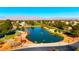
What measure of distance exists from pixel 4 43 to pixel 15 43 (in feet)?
0.28

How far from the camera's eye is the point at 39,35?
1953mm

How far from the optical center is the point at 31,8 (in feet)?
6.32

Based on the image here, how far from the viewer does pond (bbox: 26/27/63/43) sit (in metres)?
1.95

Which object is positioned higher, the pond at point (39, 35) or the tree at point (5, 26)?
the tree at point (5, 26)

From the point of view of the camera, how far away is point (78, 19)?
76.8 inches

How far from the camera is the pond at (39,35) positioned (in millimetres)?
1949

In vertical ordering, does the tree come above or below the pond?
above

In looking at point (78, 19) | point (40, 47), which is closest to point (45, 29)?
point (40, 47)

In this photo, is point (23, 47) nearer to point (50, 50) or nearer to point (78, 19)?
point (50, 50)

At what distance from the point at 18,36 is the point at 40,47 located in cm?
20

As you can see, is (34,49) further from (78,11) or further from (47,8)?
(78,11)
